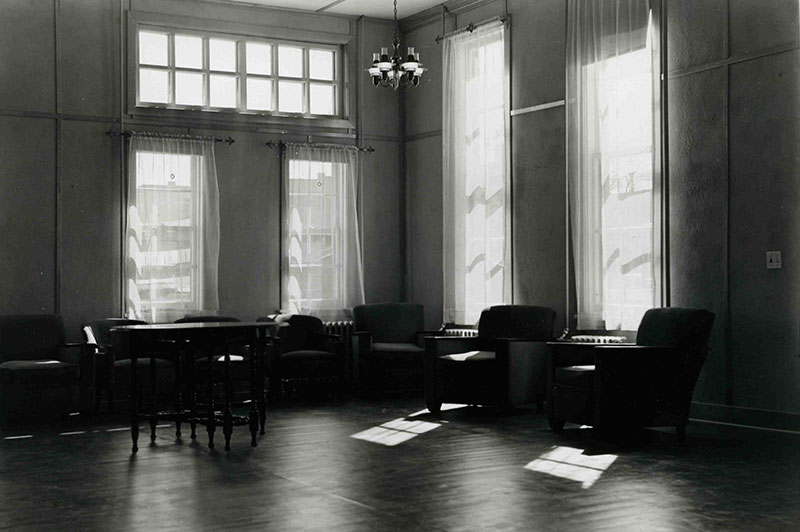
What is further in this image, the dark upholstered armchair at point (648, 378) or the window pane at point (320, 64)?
the window pane at point (320, 64)

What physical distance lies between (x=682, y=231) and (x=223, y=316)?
Result: 4383 mm

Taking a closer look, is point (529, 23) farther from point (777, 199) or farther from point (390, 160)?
point (777, 199)

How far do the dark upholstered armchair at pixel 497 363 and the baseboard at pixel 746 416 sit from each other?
1275 millimetres

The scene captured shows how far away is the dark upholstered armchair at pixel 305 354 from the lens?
9.12 m

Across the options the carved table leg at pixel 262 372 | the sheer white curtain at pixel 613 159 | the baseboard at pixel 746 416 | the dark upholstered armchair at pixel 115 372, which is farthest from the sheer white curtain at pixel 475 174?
the carved table leg at pixel 262 372

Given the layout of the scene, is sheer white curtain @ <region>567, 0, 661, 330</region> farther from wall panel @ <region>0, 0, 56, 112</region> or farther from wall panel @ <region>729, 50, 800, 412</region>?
wall panel @ <region>0, 0, 56, 112</region>

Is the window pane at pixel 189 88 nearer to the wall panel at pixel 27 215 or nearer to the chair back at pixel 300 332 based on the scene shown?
the wall panel at pixel 27 215

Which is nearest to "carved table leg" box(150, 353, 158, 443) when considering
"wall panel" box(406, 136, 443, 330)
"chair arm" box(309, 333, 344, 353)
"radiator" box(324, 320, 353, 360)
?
"chair arm" box(309, 333, 344, 353)

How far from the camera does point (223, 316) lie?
32.0 feet

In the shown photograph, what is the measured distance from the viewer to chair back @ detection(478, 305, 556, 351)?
8422 millimetres

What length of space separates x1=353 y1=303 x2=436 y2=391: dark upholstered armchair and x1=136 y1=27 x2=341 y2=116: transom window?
222 cm

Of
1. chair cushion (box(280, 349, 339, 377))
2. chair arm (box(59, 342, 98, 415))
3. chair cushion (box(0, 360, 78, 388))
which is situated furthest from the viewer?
chair cushion (box(280, 349, 339, 377))

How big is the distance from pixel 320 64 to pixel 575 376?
197 inches

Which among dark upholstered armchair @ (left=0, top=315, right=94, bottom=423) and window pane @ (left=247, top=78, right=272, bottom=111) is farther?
window pane @ (left=247, top=78, right=272, bottom=111)
